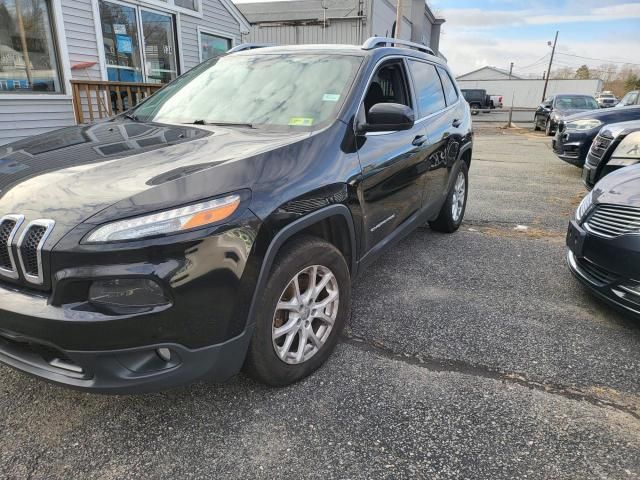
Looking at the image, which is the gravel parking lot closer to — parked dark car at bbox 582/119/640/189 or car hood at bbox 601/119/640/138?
parked dark car at bbox 582/119/640/189

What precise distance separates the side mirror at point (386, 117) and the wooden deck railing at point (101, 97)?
5.59 meters

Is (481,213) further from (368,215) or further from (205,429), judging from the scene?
(205,429)

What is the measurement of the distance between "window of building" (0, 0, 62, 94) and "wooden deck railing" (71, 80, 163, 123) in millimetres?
416

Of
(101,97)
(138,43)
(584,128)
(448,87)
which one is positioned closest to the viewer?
(448,87)

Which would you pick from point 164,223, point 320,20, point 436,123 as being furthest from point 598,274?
point 320,20

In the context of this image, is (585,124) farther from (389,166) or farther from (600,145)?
(389,166)

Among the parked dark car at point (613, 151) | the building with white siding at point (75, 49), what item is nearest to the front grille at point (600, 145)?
the parked dark car at point (613, 151)

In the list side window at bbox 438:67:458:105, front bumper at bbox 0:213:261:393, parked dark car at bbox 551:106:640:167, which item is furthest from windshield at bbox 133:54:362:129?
parked dark car at bbox 551:106:640:167

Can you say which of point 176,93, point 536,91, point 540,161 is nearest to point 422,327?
point 176,93

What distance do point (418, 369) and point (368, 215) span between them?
37.4 inches

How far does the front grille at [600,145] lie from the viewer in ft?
20.4

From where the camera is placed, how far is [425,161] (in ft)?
12.5

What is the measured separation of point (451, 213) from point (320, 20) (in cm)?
1599

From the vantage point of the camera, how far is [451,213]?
4953 mm
